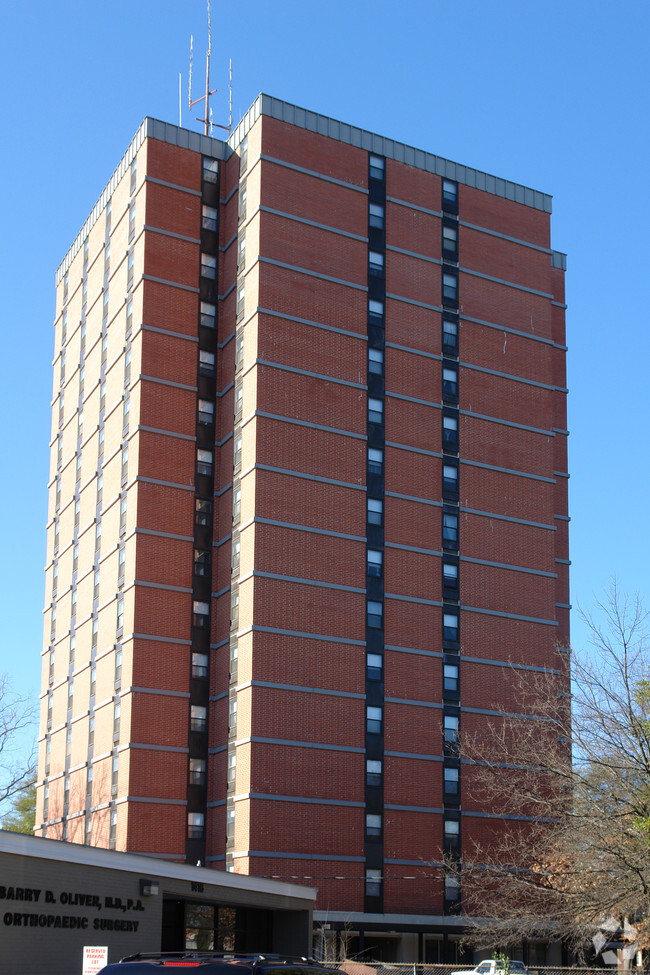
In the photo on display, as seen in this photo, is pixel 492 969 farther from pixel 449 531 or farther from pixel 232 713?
pixel 449 531

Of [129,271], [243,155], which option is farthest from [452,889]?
[243,155]

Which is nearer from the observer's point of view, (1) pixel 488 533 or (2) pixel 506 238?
(1) pixel 488 533

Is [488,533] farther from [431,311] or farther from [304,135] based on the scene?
[304,135]

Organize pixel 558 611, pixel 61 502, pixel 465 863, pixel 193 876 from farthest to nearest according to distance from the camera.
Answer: pixel 61 502
pixel 558 611
pixel 465 863
pixel 193 876

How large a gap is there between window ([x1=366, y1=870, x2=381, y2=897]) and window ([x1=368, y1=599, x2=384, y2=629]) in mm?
10637

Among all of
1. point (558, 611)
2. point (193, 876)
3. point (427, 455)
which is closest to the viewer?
point (193, 876)

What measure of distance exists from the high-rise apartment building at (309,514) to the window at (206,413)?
0.14 m

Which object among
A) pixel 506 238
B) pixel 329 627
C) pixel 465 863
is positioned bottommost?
pixel 465 863

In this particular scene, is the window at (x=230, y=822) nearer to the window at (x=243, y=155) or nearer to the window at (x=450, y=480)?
the window at (x=450, y=480)

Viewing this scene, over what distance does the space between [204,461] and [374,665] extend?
12.9 metres

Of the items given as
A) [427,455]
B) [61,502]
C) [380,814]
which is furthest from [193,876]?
[61,502]

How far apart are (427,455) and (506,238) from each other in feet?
45.6

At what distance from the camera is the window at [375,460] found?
6194cm

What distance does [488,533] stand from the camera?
64.6 m
